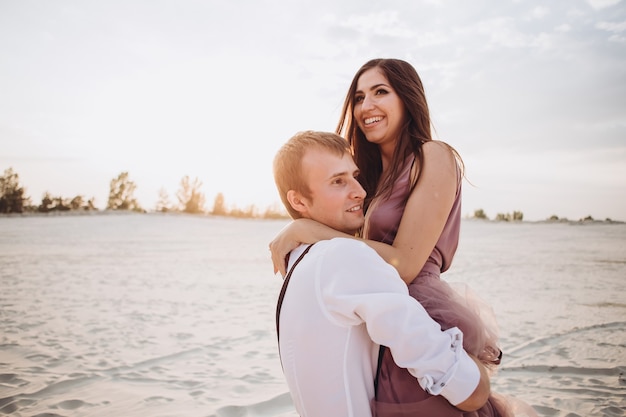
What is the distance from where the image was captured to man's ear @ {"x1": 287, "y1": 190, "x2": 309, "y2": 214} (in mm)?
2139

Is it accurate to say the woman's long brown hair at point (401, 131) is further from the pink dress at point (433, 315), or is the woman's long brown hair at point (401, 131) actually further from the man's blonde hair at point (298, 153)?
the man's blonde hair at point (298, 153)

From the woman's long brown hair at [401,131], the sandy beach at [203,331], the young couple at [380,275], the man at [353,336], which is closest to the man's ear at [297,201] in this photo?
the young couple at [380,275]

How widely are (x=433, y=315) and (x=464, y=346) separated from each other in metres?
0.17

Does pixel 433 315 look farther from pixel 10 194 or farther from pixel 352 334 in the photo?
pixel 10 194

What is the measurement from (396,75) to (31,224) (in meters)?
29.2

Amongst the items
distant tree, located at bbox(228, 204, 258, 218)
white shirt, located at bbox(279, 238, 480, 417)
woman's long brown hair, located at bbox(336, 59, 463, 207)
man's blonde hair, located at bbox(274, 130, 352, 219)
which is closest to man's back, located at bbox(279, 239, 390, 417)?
white shirt, located at bbox(279, 238, 480, 417)

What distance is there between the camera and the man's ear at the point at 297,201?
2.14 meters

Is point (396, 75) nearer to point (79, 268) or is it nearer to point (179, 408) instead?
point (179, 408)

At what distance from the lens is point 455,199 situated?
2.51 meters

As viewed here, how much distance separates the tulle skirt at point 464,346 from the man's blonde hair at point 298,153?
0.75 meters

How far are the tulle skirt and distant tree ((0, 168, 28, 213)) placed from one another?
35382 millimetres

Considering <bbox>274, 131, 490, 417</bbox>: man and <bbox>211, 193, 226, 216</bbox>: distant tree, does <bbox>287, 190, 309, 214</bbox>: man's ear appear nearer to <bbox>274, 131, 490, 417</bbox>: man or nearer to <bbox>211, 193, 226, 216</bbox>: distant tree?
<bbox>274, 131, 490, 417</bbox>: man

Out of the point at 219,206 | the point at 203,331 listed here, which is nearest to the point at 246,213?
the point at 219,206

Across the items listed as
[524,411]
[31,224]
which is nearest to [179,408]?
[524,411]
